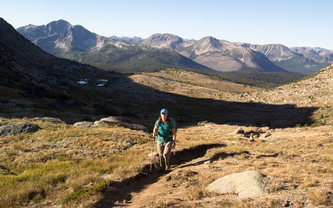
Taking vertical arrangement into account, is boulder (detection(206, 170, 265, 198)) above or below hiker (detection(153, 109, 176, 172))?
below

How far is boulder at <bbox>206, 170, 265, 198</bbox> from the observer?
262 inches

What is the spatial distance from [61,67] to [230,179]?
13008 centimetres

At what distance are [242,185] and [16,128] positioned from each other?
16445mm

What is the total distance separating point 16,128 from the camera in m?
14.4

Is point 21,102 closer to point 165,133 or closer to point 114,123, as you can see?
point 114,123

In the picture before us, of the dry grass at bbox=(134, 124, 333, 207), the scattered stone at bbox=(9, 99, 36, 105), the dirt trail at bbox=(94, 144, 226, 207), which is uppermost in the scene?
the scattered stone at bbox=(9, 99, 36, 105)

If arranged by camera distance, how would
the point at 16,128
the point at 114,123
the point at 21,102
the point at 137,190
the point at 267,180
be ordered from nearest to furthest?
the point at 267,180 → the point at 137,190 → the point at 16,128 → the point at 114,123 → the point at 21,102

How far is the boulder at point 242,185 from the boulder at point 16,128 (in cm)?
1467

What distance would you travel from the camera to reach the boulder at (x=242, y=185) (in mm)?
6645

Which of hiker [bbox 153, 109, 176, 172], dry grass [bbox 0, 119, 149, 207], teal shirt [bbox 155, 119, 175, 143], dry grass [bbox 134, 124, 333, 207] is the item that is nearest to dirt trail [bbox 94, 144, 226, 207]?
dry grass [bbox 134, 124, 333, 207]

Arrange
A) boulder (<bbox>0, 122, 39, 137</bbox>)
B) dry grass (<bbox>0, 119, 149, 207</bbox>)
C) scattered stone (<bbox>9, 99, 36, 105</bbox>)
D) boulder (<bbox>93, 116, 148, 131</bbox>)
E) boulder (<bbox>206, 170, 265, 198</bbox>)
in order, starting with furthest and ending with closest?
scattered stone (<bbox>9, 99, 36, 105</bbox>) → boulder (<bbox>93, 116, 148, 131</bbox>) → boulder (<bbox>0, 122, 39, 137</bbox>) → dry grass (<bbox>0, 119, 149, 207</bbox>) → boulder (<bbox>206, 170, 265, 198</bbox>)

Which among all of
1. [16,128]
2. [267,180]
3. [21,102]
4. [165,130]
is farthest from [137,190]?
[21,102]

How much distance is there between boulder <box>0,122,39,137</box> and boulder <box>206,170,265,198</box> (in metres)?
14.7

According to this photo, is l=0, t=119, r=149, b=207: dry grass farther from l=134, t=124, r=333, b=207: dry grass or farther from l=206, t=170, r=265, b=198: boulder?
l=206, t=170, r=265, b=198: boulder
